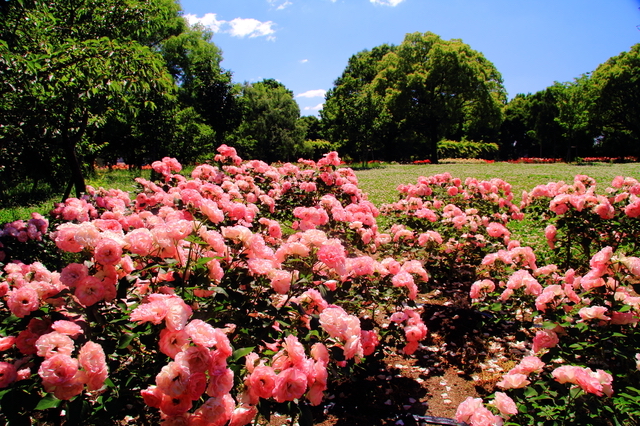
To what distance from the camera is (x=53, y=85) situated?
161 inches

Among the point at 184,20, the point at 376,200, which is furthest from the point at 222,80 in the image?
the point at 376,200

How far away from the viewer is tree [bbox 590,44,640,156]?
2622 centimetres

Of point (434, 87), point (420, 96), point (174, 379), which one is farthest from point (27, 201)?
point (434, 87)

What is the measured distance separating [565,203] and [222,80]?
22423 millimetres

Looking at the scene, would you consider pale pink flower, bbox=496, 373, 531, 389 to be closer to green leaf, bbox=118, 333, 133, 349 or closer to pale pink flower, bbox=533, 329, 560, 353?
pale pink flower, bbox=533, 329, 560, 353

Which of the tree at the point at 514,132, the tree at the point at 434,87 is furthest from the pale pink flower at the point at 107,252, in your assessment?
the tree at the point at 514,132

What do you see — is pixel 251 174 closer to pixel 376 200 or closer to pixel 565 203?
pixel 565 203

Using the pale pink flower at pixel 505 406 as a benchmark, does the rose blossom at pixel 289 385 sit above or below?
above

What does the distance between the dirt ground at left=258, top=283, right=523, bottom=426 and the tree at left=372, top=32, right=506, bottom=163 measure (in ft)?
96.4

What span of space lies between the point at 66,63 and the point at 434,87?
99.8 ft

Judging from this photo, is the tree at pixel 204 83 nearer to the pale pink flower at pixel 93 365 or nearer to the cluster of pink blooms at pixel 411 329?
the cluster of pink blooms at pixel 411 329

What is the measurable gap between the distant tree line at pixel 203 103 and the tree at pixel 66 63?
0.07 ft

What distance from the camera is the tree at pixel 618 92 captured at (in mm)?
26219

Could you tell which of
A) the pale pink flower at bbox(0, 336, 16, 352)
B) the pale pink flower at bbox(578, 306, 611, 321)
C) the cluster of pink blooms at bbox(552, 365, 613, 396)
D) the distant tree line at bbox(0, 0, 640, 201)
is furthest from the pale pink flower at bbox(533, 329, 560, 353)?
the distant tree line at bbox(0, 0, 640, 201)
